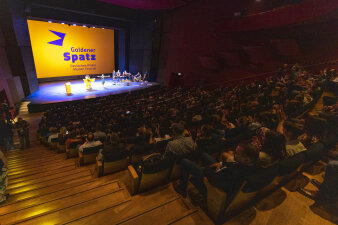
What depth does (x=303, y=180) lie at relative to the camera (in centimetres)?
277

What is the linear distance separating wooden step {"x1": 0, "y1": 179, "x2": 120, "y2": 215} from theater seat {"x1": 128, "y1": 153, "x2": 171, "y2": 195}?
54 centimetres

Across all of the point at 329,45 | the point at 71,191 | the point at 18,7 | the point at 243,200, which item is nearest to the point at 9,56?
the point at 18,7

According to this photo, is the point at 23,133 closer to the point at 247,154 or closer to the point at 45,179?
the point at 45,179

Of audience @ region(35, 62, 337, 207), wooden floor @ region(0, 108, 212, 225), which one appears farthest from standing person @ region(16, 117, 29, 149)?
wooden floor @ region(0, 108, 212, 225)

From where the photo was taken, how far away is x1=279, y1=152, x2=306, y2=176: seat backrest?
2.22 metres

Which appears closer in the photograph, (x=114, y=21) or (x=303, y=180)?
(x=303, y=180)

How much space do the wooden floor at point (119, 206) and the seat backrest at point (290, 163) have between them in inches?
17.9

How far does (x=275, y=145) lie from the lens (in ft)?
7.19

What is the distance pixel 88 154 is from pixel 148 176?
1.90 meters

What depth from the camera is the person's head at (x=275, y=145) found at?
2.18m

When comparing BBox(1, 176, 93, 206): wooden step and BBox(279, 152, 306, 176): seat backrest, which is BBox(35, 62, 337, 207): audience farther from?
BBox(1, 176, 93, 206): wooden step

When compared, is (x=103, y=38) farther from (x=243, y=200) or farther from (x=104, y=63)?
(x=243, y=200)

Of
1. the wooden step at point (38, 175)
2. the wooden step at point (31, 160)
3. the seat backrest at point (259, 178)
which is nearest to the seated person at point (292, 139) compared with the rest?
the seat backrest at point (259, 178)

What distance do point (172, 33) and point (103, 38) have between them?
250 inches
